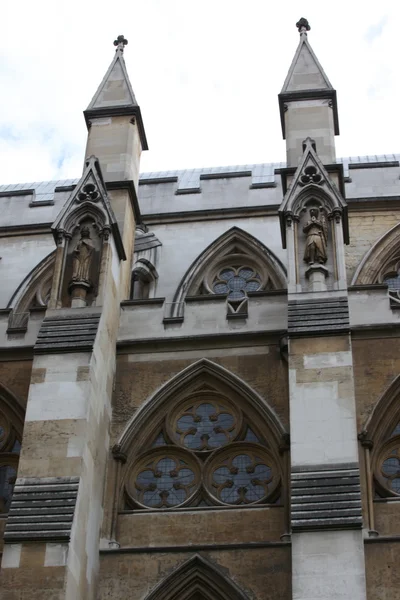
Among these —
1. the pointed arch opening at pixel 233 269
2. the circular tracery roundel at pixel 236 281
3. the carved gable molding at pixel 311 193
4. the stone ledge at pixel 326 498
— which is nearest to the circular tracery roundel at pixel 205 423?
the stone ledge at pixel 326 498

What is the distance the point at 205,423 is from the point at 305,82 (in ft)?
19.9

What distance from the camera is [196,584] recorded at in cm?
1281

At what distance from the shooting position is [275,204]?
20.3m

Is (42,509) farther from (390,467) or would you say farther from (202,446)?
(390,467)

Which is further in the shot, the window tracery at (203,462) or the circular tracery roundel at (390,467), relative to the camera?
the window tracery at (203,462)

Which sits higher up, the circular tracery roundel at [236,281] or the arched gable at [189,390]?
the circular tracery roundel at [236,281]

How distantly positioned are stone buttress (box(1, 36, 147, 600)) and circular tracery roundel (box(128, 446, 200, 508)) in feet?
1.80

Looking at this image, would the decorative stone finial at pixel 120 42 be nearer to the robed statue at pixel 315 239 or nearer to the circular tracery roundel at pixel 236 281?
the circular tracery roundel at pixel 236 281

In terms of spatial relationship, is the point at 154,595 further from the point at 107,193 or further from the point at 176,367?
the point at 107,193

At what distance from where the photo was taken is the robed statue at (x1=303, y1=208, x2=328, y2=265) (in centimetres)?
1448

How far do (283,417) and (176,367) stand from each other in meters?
1.62

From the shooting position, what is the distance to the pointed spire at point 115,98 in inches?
680

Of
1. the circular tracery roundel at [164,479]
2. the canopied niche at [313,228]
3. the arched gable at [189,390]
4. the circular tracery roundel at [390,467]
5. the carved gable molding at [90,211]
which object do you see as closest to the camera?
the circular tracery roundel at [390,467]

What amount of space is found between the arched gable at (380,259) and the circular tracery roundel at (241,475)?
18.1 feet
